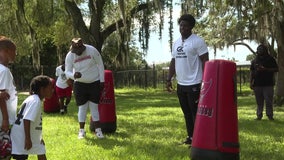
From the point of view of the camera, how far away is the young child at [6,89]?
4.21 metres

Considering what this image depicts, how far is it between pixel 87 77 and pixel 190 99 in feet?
6.73

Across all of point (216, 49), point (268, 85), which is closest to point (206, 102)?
point (268, 85)

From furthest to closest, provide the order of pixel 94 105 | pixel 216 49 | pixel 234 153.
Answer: pixel 216 49 → pixel 94 105 → pixel 234 153

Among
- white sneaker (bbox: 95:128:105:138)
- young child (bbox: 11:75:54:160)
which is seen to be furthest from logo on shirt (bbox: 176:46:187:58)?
young child (bbox: 11:75:54:160)

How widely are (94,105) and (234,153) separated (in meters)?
3.24

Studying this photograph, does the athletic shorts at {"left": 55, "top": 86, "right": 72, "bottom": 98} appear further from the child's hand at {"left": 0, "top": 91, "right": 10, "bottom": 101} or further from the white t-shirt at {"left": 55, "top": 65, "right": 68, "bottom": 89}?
the child's hand at {"left": 0, "top": 91, "right": 10, "bottom": 101}

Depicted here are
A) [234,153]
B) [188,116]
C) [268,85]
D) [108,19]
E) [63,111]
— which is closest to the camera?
[234,153]

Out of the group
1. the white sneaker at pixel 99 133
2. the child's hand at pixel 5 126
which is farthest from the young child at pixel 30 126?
the white sneaker at pixel 99 133

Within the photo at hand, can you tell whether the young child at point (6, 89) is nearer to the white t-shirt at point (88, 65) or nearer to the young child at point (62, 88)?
the white t-shirt at point (88, 65)

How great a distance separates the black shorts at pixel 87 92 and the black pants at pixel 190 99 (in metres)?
1.70

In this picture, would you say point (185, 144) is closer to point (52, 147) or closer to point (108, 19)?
point (52, 147)

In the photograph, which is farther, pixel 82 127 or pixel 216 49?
pixel 216 49

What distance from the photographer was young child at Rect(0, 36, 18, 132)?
421cm

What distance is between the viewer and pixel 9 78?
4328 mm
